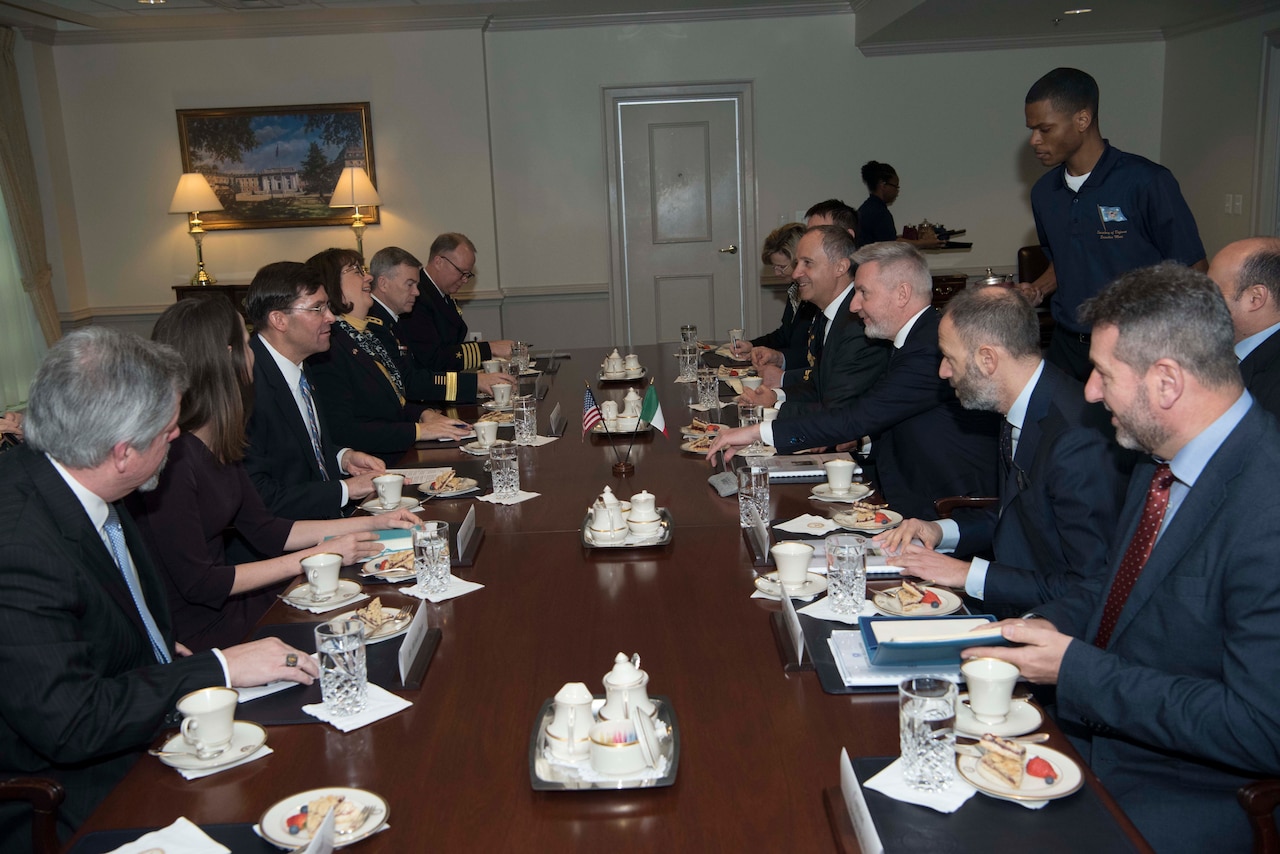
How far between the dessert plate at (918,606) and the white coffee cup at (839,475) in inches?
31.4

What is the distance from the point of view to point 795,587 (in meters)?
2.17

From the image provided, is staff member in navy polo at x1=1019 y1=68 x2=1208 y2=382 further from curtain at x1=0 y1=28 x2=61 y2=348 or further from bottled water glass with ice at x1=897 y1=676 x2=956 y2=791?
curtain at x1=0 y1=28 x2=61 y2=348

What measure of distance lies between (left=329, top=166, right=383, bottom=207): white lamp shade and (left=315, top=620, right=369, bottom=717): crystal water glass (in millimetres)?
6419

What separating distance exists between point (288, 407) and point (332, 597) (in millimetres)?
1236

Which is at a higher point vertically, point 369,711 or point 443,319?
point 443,319

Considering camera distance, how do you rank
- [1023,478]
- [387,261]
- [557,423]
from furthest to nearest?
[387,261] → [557,423] → [1023,478]

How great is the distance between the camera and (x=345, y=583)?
90.0 inches

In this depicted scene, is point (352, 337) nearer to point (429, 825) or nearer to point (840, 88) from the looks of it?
point (429, 825)

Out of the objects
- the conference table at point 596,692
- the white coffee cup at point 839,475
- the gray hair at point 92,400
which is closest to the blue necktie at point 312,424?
the conference table at point 596,692

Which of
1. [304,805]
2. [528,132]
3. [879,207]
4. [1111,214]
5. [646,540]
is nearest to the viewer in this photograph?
[304,805]

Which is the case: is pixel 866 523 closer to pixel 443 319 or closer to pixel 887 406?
pixel 887 406

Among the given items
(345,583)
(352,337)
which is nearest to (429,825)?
(345,583)

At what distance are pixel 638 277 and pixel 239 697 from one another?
712 centimetres

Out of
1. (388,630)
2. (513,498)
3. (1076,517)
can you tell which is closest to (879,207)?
(513,498)
